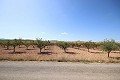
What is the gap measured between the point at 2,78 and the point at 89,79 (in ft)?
19.5

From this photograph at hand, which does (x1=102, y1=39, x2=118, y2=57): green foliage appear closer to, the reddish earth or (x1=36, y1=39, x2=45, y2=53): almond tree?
the reddish earth

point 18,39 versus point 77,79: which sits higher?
point 18,39

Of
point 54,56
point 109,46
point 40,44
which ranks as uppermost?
point 40,44

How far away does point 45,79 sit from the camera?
11.2 meters

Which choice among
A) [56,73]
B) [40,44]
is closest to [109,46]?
[40,44]

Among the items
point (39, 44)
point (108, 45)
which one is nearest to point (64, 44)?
point (39, 44)

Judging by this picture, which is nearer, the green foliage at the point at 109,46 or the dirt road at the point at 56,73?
the dirt road at the point at 56,73

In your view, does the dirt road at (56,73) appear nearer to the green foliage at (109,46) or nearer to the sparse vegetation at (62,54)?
the sparse vegetation at (62,54)

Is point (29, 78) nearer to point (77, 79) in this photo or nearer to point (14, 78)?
point (14, 78)

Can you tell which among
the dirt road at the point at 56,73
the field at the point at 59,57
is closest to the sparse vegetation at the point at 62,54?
the field at the point at 59,57

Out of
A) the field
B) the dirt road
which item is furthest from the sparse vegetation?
the dirt road

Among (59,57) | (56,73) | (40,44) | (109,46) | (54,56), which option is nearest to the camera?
(56,73)

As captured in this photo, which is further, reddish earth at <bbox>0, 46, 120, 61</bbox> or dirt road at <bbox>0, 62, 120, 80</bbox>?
→ reddish earth at <bbox>0, 46, 120, 61</bbox>

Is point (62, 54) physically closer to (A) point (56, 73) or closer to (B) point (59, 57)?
(B) point (59, 57)
